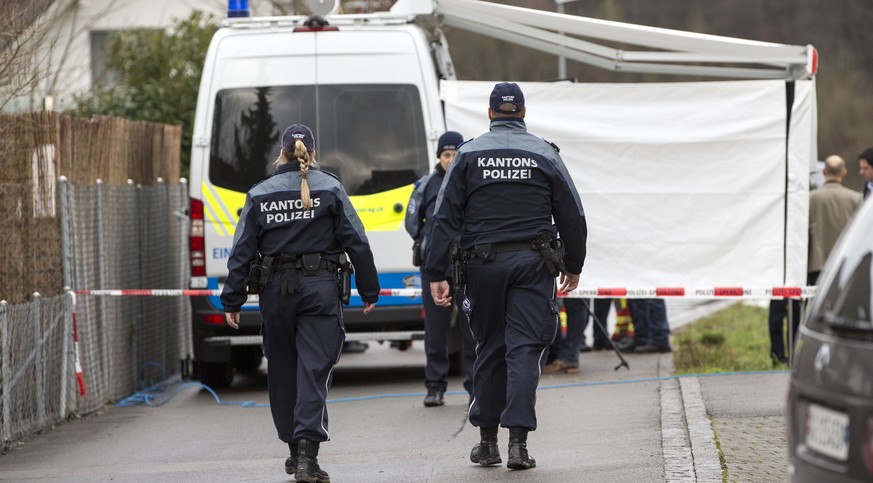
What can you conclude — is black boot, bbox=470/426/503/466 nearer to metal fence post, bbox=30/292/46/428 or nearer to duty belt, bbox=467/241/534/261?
duty belt, bbox=467/241/534/261

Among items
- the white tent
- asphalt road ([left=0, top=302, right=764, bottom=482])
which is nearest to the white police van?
the white tent

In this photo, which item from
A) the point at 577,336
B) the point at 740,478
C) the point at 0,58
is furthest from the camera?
the point at 577,336

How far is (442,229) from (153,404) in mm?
4618

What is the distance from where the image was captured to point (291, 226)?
22.6 feet

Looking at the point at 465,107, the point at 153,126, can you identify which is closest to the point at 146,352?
the point at 153,126

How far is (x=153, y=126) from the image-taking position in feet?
42.7

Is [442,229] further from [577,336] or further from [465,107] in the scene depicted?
[577,336]

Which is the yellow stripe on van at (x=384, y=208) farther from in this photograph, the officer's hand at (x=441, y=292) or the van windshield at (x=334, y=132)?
the officer's hand at (x=441, y=292)

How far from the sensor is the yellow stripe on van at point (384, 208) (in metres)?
10.5

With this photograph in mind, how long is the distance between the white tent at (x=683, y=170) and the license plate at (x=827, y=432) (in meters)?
6.61

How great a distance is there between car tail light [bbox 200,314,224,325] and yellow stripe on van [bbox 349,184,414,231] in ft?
4.38

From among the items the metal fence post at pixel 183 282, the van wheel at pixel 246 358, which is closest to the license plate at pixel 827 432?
the van wheel at pixel 246 358

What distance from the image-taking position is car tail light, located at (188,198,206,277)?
10438 mm

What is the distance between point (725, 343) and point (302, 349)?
7.64 m
